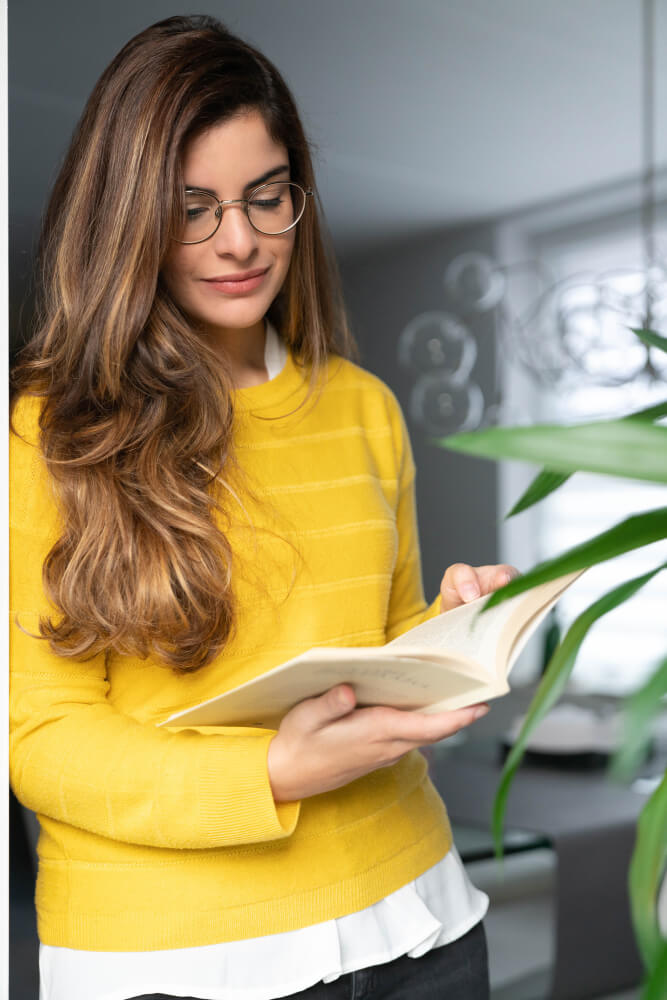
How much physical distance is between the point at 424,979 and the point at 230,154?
0.77 meters

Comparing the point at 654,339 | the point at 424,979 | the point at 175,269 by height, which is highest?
the point at 175,269

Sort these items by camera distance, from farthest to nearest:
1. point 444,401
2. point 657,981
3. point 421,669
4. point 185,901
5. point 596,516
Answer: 1. point 596,516
2. point 444,401
3. point 185,901
4. point 421,669
5. point 657,981

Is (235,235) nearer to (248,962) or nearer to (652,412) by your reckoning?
(652,412)

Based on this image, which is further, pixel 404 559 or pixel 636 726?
pixel 404 559

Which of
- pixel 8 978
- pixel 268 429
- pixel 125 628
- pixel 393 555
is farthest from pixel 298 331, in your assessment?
pixel 8 978

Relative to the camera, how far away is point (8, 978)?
92 cm

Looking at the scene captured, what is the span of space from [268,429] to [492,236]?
2.28 meters

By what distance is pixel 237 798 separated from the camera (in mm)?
817

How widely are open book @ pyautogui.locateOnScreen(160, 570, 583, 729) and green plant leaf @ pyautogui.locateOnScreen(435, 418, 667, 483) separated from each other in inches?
8.0

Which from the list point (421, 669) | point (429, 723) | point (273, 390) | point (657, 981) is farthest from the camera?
point (273, 390)

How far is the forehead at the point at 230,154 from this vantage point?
0.94m

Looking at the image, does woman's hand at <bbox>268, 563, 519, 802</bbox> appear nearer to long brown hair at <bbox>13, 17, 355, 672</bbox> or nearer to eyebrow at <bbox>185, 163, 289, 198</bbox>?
long brown hair at <bbox>13, 17, 355, 672</bbox>

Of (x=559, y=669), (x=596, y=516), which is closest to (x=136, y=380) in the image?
(x=559, y=669)

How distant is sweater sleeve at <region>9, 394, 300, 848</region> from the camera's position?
2.69 feet
